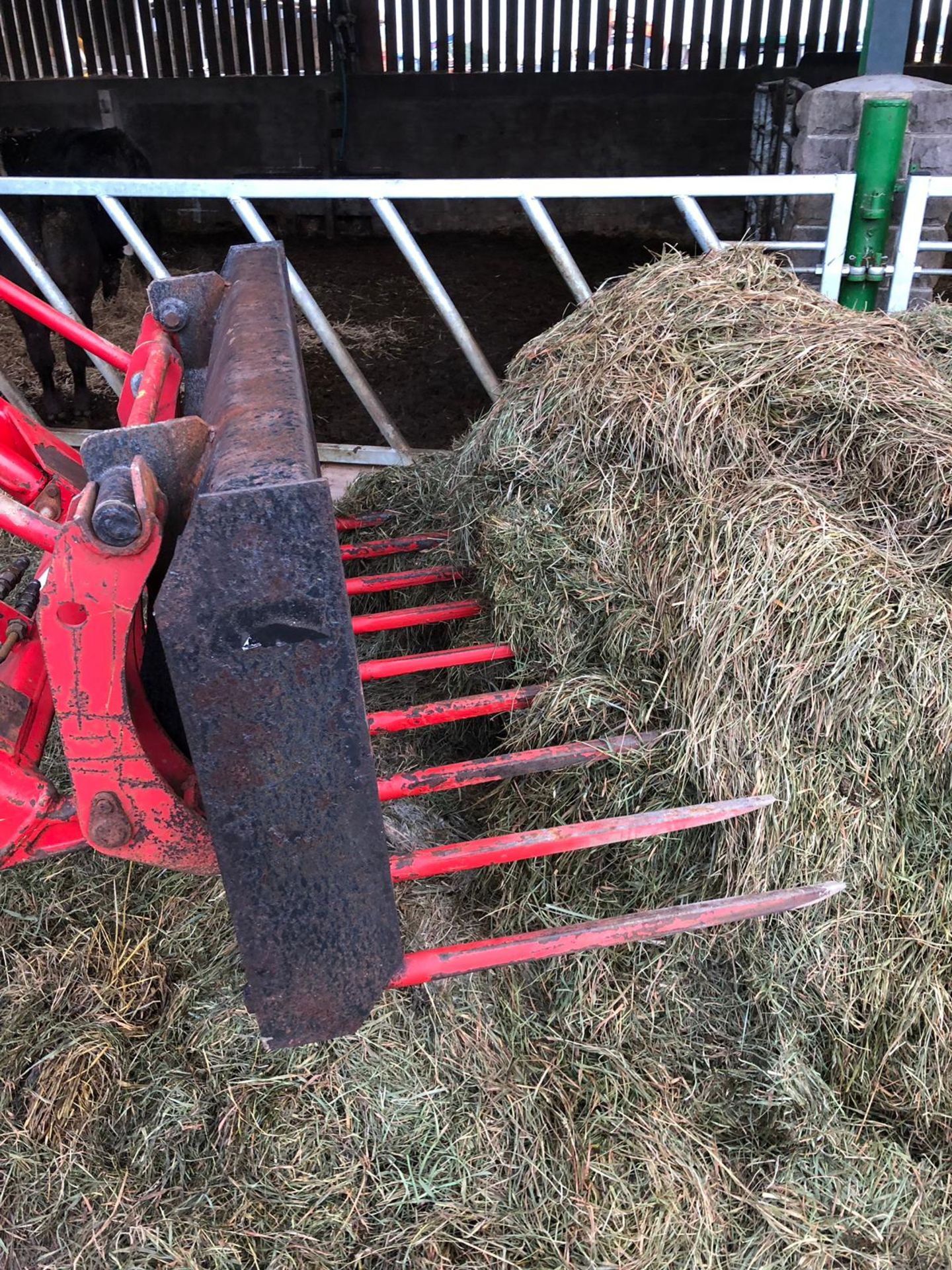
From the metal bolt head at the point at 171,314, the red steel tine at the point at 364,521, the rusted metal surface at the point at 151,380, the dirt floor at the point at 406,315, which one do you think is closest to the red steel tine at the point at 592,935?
the rusted metal surface at the point at 151,380

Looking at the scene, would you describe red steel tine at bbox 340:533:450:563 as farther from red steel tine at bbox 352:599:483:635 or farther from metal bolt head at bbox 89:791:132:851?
metal bolt head at bbox 89:791:132:851

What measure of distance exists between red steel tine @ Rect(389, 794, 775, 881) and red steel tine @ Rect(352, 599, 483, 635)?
97cm

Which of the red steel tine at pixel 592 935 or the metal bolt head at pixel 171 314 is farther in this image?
the metal bolt head at pixel 171 314

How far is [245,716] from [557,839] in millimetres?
776

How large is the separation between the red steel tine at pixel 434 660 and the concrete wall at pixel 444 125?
8.39 metres

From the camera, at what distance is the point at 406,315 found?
708 cm

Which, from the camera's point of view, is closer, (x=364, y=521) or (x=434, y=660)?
(x=434, y=660)

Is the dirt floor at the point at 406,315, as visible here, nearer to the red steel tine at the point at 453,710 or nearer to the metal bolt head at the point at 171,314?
the metal bolt head at the point at 171,314

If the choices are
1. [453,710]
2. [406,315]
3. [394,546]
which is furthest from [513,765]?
[406,315]

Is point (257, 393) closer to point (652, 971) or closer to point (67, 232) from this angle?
point (652, 971)

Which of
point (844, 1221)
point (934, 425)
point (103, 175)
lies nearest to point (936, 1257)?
point (844, 1221)

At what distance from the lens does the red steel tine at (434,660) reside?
2.48m

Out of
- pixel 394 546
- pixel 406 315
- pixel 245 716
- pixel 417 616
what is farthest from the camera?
pixel 406 315

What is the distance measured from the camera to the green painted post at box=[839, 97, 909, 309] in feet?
11.0
